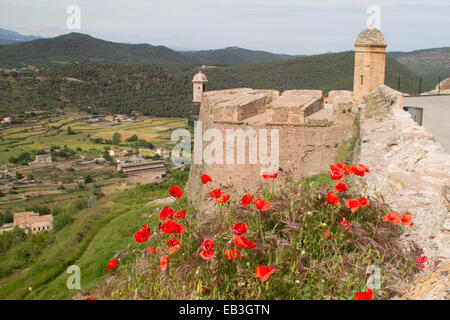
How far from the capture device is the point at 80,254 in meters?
11.8

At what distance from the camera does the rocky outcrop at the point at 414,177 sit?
Result: 2377mm

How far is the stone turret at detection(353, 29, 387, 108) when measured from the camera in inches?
329

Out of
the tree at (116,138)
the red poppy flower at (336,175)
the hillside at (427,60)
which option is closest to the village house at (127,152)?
the tree at (116,138)

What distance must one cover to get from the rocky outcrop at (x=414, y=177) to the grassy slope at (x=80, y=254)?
597 centimetres

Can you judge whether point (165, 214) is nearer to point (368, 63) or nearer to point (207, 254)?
point (207, 254)

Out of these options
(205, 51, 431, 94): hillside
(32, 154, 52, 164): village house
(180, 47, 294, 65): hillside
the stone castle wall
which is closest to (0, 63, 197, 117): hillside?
(205, 51, 431, 94): hillside

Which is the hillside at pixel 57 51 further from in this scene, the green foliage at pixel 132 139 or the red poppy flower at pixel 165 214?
the red poppy flower at pixel 165 214

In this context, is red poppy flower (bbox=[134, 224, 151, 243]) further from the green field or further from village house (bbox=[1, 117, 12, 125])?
village house (bbox=[1, 117, 12, 125])

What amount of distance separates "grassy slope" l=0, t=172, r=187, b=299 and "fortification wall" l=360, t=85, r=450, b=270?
5960 millimetres

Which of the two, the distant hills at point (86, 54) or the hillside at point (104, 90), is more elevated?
the distant hills at point (86, 54)
